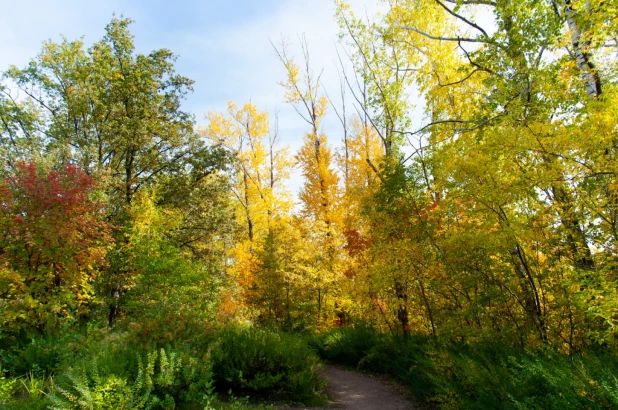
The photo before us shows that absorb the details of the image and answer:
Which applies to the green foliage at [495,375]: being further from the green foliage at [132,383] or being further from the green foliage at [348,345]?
the green foliage at [132,383]

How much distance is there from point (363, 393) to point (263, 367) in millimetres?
2237

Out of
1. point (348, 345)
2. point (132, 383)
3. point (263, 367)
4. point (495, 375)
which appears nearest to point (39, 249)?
point (132, 383)

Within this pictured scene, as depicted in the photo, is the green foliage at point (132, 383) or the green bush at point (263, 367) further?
the green bush at point (263, 367)

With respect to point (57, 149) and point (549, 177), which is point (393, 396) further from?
point (57, 149)

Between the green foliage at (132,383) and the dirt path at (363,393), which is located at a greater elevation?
the green foliage at (132,383)

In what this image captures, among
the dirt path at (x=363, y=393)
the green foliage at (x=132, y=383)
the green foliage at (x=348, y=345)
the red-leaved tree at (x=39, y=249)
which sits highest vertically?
the red-leaved tree at (x=39, y=249)

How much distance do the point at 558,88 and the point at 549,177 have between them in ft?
5.79

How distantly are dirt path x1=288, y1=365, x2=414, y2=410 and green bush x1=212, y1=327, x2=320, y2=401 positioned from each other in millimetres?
592

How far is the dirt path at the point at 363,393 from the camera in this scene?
5656mm

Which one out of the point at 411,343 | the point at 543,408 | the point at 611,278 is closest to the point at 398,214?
the point at 411,343

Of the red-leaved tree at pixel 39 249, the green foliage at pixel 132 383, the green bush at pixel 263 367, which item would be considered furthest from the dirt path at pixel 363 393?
the red-leaved tree at pixel 39 249

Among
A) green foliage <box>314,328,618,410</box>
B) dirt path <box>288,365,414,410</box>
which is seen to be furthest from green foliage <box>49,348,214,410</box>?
green foliage <box>314,328,618,410</box>

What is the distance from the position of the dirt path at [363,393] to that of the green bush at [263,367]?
592mm

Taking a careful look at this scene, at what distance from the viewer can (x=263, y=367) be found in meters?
5.57
